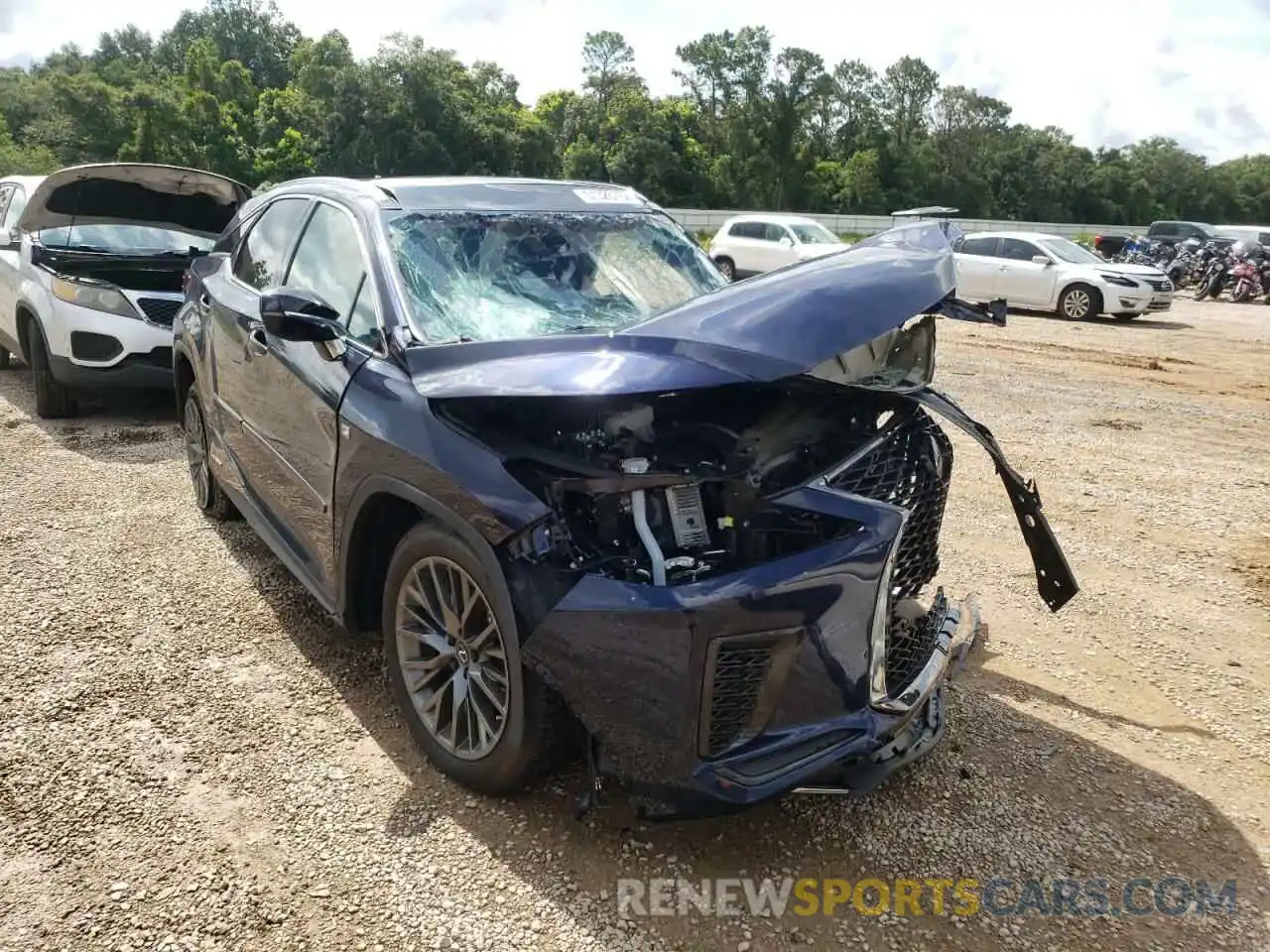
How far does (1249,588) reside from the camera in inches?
188

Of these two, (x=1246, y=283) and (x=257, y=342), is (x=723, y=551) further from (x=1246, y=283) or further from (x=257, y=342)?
(x=1246, y=283)

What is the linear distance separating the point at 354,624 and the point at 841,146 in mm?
80682

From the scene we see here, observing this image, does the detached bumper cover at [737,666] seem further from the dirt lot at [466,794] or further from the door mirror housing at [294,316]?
the door mirror housing at [294,316]

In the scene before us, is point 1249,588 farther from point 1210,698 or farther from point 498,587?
point 498,587

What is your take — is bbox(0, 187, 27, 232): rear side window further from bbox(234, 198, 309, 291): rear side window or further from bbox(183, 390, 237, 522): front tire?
bbox(234, 198, 309, 291): rear side window

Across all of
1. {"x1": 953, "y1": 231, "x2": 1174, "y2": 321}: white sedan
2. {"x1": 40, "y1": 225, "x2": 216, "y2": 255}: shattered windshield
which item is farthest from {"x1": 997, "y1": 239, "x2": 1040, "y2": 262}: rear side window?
{"x1": 40, "y1": 225, "x2": 216, "y2": 255}: shattered windshield

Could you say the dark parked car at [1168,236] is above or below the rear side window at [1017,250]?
above

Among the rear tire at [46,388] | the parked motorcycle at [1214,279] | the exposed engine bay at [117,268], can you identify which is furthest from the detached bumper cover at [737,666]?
the parked motorcycle at [1214,279]

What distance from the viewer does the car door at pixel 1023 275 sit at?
17.8 meters

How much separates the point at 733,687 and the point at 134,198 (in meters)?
8.05

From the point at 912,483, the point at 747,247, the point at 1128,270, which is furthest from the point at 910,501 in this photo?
the point at 747,247

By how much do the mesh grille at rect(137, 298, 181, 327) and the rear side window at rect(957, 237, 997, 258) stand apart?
1526 cm

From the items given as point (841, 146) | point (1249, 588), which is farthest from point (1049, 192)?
point (1249, 588)

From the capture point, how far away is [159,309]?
7250 millimetres
